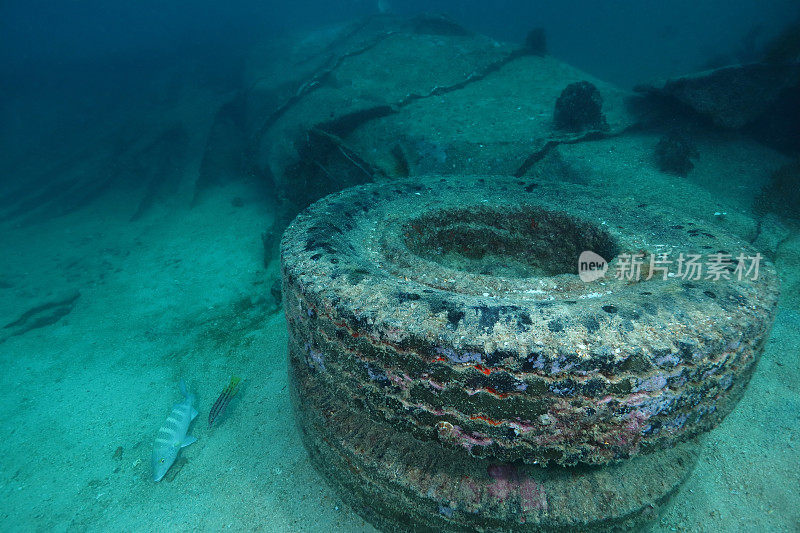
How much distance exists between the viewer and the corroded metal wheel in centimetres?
163

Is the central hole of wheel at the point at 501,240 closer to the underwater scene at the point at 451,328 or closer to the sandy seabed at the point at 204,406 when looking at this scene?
the underwater scene at the point at 451,328

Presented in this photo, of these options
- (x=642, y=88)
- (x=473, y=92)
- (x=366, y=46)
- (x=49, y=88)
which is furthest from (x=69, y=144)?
(x=642, y=88)

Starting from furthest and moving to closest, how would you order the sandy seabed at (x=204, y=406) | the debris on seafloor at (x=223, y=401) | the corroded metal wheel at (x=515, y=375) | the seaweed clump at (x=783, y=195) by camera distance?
the seaweed clump at (x=783, y=195)
the debris on seafloor at (x=223, y=401)
the sandy seabed at (x=204, y=406)
the corroded metal wheel at (x=515, y=375)

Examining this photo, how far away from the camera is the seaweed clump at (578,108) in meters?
6.99

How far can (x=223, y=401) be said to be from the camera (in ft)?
12.7

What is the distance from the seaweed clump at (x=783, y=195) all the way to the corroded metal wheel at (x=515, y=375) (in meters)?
4.47

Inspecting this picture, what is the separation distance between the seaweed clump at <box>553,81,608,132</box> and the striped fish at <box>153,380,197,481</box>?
7532mm

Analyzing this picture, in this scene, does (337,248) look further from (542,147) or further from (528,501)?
(542,147)

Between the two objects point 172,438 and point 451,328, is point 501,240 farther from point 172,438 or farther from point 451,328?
point 172,438

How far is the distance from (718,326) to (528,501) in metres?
1.28

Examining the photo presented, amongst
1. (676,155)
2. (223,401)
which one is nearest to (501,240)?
(223,401)

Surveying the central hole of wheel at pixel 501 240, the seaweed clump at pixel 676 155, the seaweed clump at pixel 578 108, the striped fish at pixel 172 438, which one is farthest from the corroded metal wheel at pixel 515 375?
the seaweed clump at pixel 578 108

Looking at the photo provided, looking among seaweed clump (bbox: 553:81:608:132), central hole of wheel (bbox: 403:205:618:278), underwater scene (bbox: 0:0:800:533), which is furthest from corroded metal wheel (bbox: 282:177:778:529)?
seaweed clump (bbox: 553:81:608:132)

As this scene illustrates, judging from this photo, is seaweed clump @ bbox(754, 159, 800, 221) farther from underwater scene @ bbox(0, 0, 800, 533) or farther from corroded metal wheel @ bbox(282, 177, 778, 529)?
corroded metal wheel @ bbox(282, 177, 778, 529)
